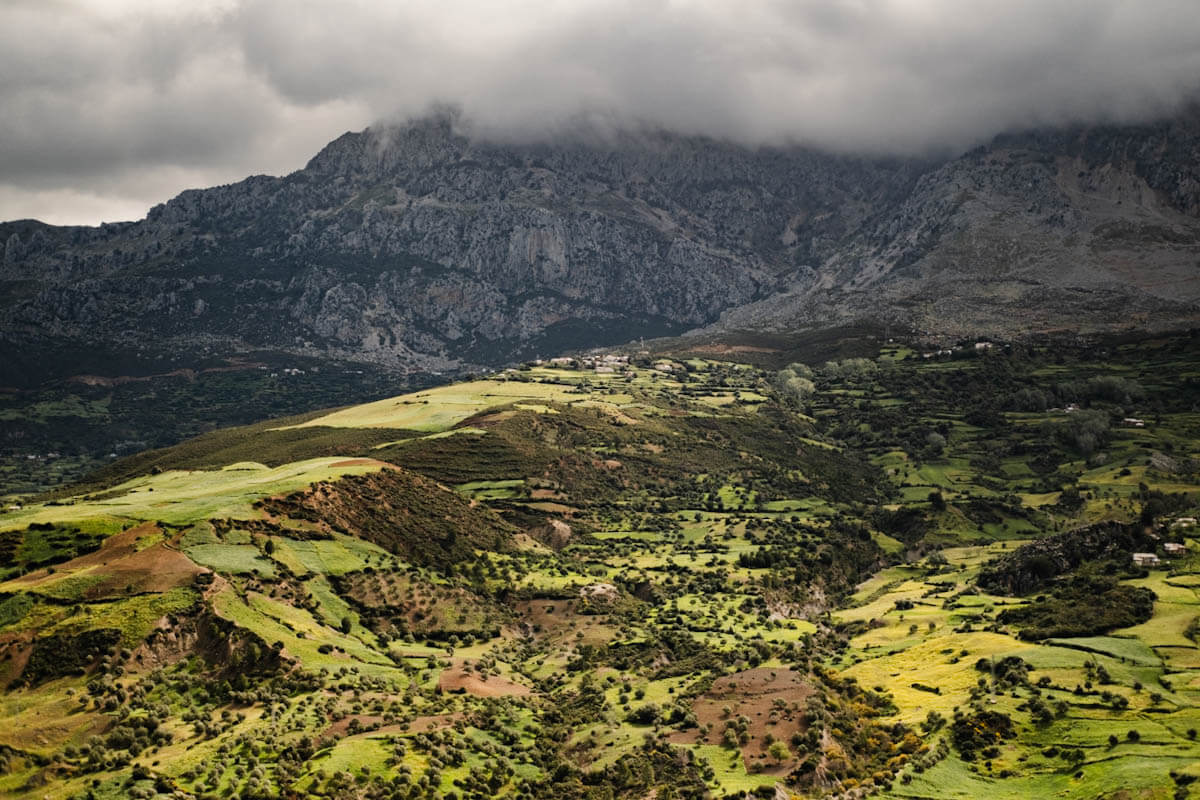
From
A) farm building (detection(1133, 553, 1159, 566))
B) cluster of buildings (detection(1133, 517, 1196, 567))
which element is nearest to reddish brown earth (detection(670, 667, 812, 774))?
farm building (detection(1133, 553, 1159, 566))

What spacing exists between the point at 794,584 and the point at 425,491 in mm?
56324

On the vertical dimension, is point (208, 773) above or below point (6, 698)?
below

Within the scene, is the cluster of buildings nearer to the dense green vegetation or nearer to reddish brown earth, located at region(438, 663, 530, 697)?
the dense green vegetation

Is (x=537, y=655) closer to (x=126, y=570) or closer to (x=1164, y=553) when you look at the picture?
(x=126, y=570)

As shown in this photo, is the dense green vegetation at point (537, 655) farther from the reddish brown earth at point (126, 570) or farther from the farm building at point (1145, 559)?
the farm building at point (1145, 559)

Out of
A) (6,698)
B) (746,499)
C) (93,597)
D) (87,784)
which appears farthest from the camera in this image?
(746,499)

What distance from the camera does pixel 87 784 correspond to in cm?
5519

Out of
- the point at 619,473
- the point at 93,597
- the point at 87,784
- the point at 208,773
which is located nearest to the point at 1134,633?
the point at 208,773

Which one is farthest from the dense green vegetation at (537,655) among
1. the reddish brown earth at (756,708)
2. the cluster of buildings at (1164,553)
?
the cluster of buildings at (1164,553)

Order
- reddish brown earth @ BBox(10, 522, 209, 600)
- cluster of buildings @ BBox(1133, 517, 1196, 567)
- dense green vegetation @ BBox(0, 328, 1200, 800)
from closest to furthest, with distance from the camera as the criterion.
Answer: dense green vegetation @ BBox(0, 328, 1200, 800)
reddish brown earth @ BBox(10, 522, 209, 600)
cluster of buildings @ BBox(1133, 517, 1196, 567)

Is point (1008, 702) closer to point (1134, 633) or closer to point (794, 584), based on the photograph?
point (1134, 633)

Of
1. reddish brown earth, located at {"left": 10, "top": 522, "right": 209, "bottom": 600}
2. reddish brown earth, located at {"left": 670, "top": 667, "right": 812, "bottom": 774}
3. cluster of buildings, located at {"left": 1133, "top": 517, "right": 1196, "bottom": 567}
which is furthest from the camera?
cluster of buildings, located at {"left": 1133, "top": 517, "right": 1196, "bottom": 567}

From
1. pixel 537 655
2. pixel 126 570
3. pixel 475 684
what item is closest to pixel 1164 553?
pixel 537 655

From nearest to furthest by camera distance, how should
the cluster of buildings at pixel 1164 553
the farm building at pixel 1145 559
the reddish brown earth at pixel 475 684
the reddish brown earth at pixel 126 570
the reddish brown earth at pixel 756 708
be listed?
the reddish brown earth at pixel 756 708 → the reddish brown earth at pixel 126 570 → the reddish brown earth at pixel 475 684 → the farm building at pixel 1145 559 → the cluster of buildings at pixel 1164 553
